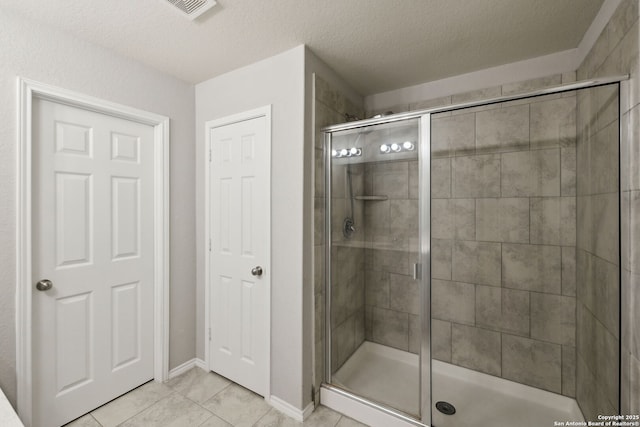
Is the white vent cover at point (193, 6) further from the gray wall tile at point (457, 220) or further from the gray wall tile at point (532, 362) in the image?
the gray wall tile at point (532, 362)

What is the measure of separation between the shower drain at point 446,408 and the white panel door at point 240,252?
46.6 inches

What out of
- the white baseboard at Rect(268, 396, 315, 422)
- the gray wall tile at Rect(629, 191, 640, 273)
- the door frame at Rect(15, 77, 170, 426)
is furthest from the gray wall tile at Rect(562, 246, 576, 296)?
the door frame at Rect(15, 77, 170, 426)

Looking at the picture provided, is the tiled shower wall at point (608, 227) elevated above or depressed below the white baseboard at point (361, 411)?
above

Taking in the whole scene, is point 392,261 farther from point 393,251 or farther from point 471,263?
point 471,263

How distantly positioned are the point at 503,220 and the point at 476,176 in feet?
1.22

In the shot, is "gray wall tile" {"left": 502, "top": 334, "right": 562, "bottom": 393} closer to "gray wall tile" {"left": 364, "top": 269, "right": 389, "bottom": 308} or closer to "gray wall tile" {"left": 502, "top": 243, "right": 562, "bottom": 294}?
"gray wall tile" {"left": 502, "top": 243, "right": 562, "bottom": 294}

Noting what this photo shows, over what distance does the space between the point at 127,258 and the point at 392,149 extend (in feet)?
6.71

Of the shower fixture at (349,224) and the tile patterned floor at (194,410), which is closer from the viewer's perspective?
the tile patterned floor at (194,410)

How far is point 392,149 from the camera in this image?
1.75 metres

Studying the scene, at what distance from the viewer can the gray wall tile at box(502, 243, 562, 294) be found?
1823 mm

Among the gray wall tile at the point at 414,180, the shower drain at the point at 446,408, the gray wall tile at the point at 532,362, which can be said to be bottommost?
the shower drain at the point at 446,408

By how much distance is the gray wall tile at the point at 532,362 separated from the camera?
1825mm

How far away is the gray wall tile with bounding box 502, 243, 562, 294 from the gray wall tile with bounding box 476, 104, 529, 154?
711 mm

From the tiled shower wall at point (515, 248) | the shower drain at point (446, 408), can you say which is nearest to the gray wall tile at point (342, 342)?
the tiled shower wall at point (515, 248)
